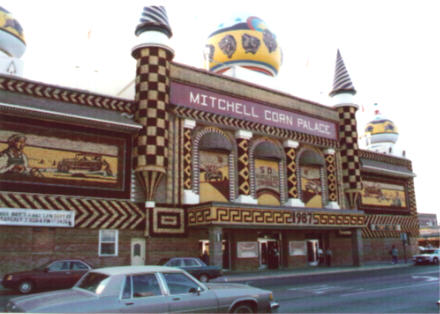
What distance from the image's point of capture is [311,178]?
31844 millimetres

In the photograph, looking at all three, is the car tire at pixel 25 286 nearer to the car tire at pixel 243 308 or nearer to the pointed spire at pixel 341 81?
the car tire at pixel 243 308

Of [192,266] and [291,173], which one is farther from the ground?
[291,173]

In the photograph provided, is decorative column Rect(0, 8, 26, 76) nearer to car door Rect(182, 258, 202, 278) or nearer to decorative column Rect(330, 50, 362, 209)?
car door Rect(182, 258, 202, 278)

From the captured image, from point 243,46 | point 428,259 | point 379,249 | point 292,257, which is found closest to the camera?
point 292,257

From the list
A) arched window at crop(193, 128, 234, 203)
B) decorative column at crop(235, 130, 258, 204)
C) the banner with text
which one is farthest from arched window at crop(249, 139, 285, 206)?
the banner with text

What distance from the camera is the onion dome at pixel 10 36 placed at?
83.9ft

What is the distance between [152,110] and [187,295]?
17152 mm

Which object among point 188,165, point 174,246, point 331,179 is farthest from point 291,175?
point 174,246

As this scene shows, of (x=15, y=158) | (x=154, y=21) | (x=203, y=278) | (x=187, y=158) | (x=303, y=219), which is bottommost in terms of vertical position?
(x=203, y=278)

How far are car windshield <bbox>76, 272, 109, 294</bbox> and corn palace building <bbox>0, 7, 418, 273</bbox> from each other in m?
13.5

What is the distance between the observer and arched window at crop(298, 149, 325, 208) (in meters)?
31.1

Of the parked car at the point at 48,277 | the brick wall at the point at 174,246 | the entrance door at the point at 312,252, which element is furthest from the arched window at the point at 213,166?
the parked car at the point at 48,277

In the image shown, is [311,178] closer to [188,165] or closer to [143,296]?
[188,165]

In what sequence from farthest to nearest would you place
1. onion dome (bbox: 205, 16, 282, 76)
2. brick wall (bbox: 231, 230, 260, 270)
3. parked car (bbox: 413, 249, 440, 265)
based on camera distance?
onion dome (bbox: 205, 16, 282, 76), parked car (bbox: 413, 249, 440, 265), brick wall (bbox: 231, 230, 260, 270)
